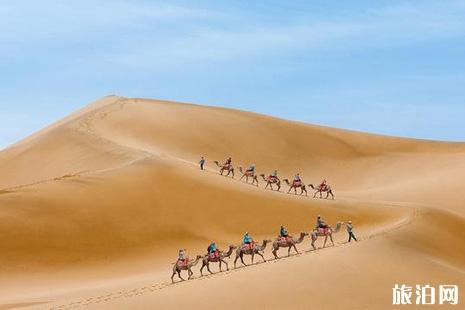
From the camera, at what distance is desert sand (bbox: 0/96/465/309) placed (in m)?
28.1

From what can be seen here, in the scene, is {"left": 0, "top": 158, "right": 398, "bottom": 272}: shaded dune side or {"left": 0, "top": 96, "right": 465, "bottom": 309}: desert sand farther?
{"left": 0, "top": 158, "right": 398, "bottom": 272}: shaded dune side

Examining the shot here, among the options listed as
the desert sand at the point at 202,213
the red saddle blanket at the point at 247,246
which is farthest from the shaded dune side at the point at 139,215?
the red saddle blanket at the point at 247,246

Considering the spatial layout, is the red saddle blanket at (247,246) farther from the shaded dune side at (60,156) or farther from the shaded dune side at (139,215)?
the shaded dune side at (60,156)

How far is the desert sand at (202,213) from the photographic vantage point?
2806 centimetres

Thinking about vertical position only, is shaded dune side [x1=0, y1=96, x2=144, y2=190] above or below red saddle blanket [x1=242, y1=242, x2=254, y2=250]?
above

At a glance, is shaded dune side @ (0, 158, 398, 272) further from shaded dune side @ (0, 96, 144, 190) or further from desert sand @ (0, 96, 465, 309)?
shaded dune side @ (0, 96, 144, 190)

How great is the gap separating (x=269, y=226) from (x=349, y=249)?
11.8 metres

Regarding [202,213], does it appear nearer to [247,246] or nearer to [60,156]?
[247,246]

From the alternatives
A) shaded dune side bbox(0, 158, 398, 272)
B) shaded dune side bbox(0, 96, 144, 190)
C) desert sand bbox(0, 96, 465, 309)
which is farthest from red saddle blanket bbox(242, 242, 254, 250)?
shaded dune side bbox(0, 96, 144, 190)

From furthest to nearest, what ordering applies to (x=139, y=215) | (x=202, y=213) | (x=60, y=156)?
(x=60, y=156)
(x=202, y=213)
(x=139, y=215)

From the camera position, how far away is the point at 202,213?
144 ft

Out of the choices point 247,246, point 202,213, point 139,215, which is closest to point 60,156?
point 139,215

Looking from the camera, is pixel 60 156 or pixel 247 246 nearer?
pixel 247 246

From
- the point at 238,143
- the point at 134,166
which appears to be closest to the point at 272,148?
the point at 238,143
